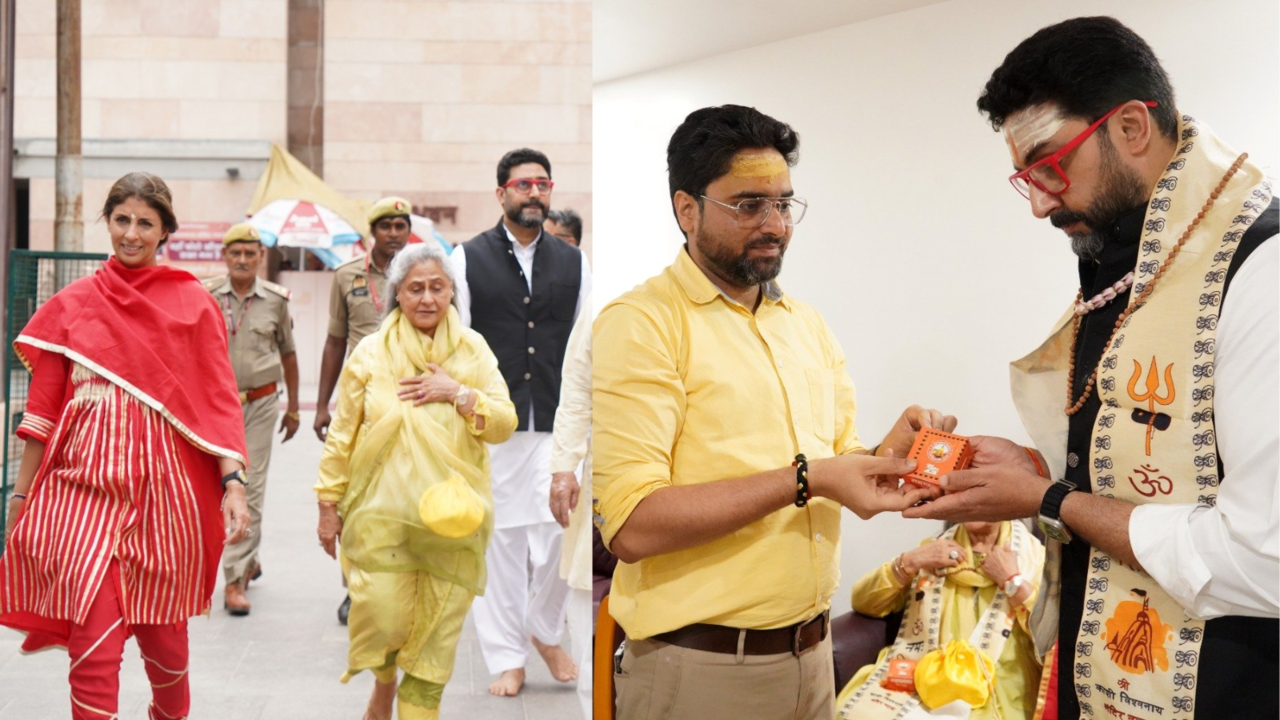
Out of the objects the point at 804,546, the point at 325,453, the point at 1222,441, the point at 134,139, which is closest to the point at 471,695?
the point at 325,453

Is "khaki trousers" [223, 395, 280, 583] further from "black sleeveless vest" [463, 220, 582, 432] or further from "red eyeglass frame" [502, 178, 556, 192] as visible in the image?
"red eyeglass frame" [502, 178, 556, 192]

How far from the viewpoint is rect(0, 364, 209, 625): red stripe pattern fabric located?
171cm

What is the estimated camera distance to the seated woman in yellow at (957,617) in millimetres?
1431

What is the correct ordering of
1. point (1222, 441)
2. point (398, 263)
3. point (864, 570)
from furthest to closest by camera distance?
point (398, 263) → point (864, 570) → point (1222, 441)

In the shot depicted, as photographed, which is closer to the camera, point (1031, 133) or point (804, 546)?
point (1031, 133)

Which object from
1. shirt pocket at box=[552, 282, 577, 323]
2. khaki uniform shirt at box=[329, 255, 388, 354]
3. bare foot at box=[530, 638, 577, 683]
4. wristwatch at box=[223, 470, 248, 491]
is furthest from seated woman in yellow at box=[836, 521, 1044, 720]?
wristwatch at box=[223, 470, 248, 491]

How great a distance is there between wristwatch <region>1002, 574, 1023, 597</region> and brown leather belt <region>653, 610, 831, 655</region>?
401 millimetres

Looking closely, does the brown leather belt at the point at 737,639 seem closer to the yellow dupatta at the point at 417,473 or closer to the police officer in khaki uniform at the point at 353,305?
the yellow dupatta at the point at 417,473

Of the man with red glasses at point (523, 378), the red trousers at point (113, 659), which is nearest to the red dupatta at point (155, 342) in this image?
the red trousers at point (113, 659)

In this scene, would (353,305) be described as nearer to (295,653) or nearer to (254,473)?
(254,473)

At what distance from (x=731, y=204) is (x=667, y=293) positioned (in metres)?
0.15

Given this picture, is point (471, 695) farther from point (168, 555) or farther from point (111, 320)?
point (111, 320)

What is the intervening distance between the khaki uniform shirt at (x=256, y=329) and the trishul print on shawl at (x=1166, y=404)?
4.52ft

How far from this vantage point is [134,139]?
185 centimetres
